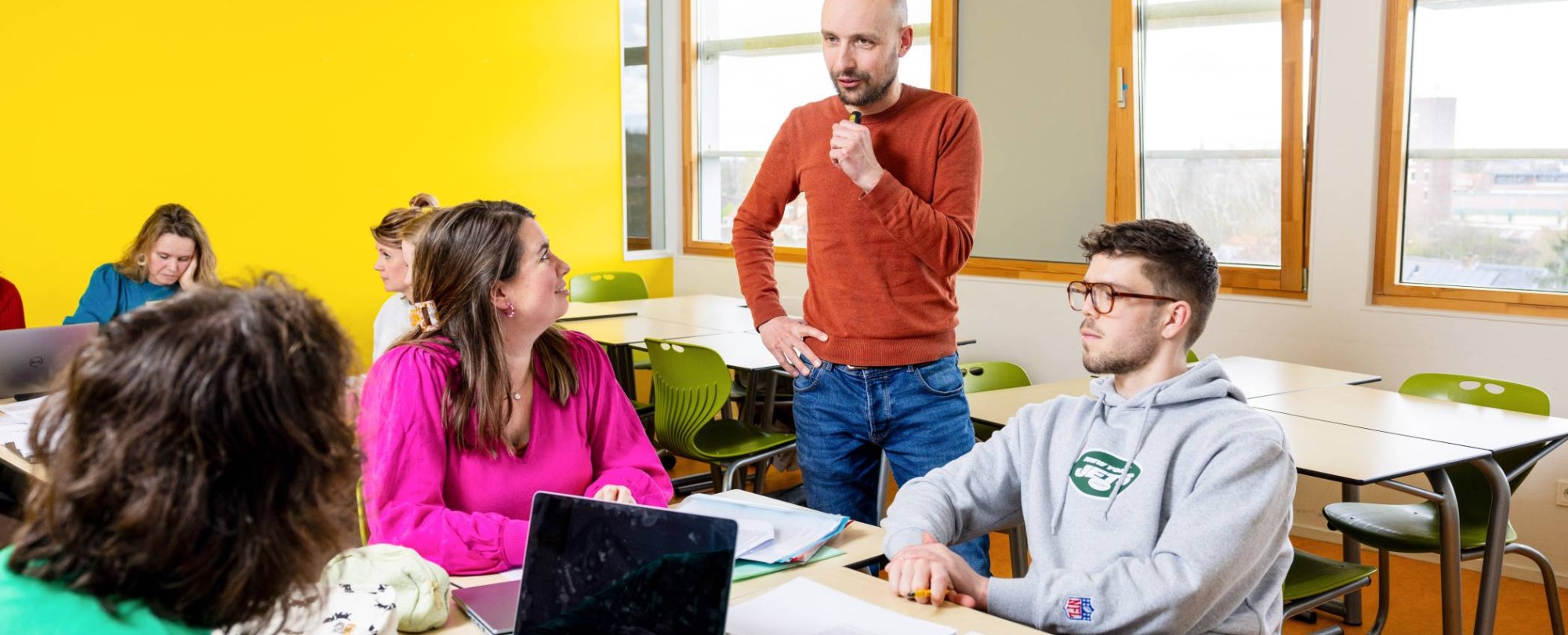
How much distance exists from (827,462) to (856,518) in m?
0.14

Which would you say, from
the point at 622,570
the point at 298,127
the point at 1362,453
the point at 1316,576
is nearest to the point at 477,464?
the point at 622,570

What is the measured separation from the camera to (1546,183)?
3.84m

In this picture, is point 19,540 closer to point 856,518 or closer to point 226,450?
point 226,450

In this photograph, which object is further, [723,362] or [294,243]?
[294,243]

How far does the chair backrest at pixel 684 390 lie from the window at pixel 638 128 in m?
3.10

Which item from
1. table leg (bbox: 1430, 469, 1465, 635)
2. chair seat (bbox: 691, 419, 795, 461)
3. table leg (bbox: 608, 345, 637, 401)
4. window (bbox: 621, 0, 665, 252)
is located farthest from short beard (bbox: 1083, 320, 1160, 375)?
window (bbox: 621, 0, 665, 252)

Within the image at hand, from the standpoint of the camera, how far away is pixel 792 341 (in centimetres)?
245

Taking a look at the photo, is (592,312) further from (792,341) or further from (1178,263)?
(1178,263)

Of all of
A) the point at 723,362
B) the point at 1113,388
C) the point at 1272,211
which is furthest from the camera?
the point at 1272,211

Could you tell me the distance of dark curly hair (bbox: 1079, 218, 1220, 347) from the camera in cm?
179

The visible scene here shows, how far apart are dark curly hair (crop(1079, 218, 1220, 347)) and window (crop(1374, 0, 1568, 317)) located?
8.99 ft

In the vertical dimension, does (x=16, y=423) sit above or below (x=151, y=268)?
below

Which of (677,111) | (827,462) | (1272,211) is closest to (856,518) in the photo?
(827,462)

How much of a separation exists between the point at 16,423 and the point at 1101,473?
2.59 m
